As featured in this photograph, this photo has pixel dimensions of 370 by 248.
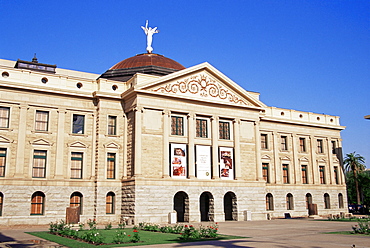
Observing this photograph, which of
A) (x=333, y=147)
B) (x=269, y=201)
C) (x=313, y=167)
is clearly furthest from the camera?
(x=333, y=147)

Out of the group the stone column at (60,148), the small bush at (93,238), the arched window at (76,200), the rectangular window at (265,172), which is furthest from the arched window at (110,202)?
the rectangular window at (265,172)

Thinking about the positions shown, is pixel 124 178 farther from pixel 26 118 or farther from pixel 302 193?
pixel 302 193

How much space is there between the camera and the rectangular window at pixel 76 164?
1444 inches

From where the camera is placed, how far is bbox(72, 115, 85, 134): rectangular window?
37938 millimetres

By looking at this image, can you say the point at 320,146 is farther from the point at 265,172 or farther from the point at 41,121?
the point at 41,121

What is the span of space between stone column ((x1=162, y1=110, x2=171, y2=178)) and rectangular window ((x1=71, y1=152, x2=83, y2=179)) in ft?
25.9

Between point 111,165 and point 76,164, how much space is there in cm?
328

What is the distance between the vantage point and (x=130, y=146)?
3759cm

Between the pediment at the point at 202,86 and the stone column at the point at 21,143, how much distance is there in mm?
10582

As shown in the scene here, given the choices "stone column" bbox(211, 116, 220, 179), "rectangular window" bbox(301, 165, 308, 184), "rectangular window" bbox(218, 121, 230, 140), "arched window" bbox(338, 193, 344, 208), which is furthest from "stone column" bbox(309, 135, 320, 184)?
"stone column" bbox(211, 116, 220, 179)

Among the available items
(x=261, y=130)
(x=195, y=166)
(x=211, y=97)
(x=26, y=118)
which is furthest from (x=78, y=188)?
(x=261, y=130)

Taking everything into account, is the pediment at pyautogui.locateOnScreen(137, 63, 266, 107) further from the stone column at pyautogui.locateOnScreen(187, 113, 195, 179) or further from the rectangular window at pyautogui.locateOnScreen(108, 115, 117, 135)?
the rectangular window at pyautogui.locateOnScreen(108, 115, 117, 135)

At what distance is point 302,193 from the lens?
49125mm

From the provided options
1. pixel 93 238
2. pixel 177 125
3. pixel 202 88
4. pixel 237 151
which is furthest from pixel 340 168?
pixel 93 238
